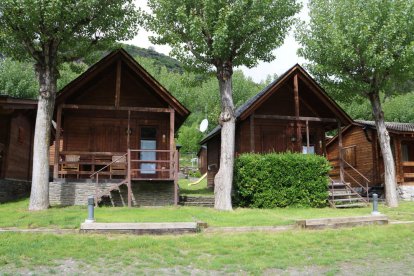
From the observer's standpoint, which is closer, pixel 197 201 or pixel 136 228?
pixel 136 228

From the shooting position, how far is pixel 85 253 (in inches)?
332

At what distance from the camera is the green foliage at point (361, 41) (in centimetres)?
1805

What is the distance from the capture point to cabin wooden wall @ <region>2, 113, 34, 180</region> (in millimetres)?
18719

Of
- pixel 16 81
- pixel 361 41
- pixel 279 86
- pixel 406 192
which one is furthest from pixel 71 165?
pixel 16 81

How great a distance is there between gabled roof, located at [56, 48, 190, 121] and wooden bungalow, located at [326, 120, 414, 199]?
34.2ft

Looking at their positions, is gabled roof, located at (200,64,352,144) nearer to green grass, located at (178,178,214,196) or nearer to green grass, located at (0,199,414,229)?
green grass, located at (178,178,214,196)

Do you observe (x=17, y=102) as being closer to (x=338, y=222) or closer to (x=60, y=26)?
(x=60, y=26)

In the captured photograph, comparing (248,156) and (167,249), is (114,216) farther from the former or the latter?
(248,156)

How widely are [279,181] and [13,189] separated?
40.3 ft

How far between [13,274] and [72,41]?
11420 millimetres

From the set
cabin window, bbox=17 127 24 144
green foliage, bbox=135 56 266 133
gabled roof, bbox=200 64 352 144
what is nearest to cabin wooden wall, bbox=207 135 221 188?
gabled roof, bbox=200 64 352 144

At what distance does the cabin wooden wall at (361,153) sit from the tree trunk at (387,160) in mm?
4909

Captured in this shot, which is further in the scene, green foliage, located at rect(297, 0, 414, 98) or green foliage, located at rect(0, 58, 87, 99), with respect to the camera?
green foliage, located at rect(0, 58, 87, 99)

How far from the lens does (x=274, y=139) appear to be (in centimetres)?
2275
